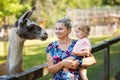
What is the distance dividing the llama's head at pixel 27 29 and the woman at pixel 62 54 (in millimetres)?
660

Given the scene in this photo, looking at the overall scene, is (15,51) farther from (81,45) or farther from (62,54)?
(81,45)

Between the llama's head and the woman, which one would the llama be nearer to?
the llama's head

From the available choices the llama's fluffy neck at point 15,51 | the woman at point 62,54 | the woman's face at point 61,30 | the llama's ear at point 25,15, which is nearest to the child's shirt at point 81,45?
the woman at point 62,54

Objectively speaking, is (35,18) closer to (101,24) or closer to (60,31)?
(101,24)

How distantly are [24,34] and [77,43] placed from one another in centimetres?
94

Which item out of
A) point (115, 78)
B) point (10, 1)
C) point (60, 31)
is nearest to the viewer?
point (60, 31)

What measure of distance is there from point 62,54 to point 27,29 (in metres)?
0.92

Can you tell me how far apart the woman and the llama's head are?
66 cm

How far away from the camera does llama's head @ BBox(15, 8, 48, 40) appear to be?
3982mm

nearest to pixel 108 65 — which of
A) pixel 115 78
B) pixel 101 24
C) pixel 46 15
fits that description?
pixel 115 78

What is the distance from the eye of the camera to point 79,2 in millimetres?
42125

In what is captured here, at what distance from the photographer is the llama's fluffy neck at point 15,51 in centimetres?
405

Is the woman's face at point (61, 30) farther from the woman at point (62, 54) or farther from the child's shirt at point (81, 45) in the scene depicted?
the child's shirt at point (81, 45)

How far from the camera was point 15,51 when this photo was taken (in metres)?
4.06
